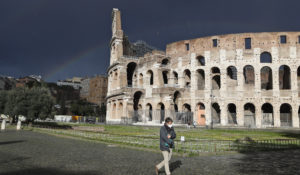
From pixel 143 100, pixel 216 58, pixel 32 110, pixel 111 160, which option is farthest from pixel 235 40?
pixel 111 160

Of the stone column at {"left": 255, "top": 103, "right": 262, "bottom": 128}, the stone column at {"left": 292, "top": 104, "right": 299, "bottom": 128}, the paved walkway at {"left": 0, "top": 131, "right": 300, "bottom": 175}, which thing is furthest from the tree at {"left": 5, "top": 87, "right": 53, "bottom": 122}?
the stone column at {"left": 292, "top": 104, "right": 299, "bottom": 128}

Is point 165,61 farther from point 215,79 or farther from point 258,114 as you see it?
point 258,114

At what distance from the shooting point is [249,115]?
33.0 m

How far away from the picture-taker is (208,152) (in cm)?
908

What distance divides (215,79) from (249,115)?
7433mm

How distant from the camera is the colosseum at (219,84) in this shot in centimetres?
3133

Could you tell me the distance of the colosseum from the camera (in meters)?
31.3

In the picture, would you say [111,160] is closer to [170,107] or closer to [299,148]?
[299,148]

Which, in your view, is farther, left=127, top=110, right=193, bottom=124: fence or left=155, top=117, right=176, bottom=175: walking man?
left=127, top=110, right=193, bottom=124: fence

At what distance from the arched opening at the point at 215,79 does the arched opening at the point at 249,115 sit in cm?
500

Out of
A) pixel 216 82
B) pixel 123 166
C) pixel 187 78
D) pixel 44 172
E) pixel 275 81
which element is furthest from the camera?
pixel 187 78

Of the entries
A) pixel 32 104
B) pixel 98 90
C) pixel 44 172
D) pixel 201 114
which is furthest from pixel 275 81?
Answer: pixel 98 90

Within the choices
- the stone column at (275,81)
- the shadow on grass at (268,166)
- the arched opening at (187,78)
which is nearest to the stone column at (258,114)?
the stone column at (275,81)

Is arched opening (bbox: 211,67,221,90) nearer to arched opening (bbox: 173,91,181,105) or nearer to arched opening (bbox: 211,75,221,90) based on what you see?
arched opening (bbox: 211,75,221,90)
